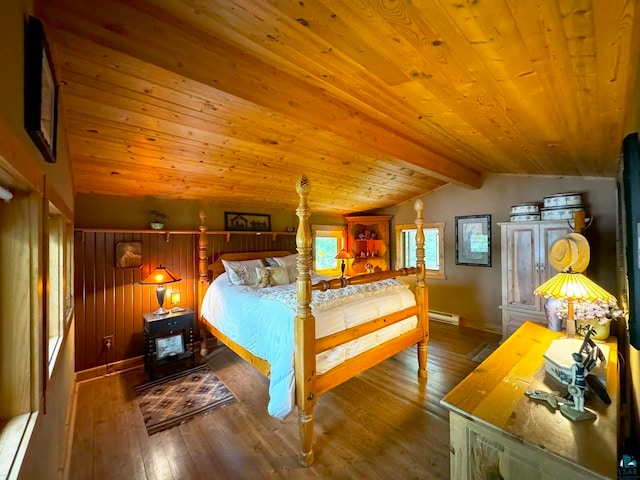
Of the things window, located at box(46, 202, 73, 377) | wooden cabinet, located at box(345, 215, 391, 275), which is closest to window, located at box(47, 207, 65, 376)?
window, located at box(46, 202, 73, 377)

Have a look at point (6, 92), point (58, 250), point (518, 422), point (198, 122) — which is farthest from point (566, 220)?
point (58, 250)

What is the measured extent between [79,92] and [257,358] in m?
2.35

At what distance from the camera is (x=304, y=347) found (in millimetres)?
1922

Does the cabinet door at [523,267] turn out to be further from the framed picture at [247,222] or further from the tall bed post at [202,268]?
the tall bed post at [202,268]

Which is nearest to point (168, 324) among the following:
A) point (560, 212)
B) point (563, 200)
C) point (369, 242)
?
point (369, 242)

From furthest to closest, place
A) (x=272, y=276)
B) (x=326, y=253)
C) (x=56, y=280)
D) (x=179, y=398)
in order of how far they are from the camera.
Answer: (x=326, y=253), (x=272, y=276), (x=179, y=398), (x=56, y=280)

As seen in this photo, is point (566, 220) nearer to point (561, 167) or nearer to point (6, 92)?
point (561, 167)

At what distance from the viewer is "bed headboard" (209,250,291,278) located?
393 centimetres

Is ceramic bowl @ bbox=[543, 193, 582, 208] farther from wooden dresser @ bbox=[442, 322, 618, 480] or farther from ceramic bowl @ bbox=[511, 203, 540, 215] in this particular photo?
wooden dresser @ bbox=[442, 322, 618, 480]

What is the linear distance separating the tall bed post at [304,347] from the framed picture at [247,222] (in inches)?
99.7

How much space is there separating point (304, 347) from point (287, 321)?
0.29 metres

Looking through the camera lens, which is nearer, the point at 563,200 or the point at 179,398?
the point at 179,398

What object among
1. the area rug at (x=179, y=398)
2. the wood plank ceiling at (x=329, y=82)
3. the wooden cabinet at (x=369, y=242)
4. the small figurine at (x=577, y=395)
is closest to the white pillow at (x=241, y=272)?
the area rug at (x=179, y=398)

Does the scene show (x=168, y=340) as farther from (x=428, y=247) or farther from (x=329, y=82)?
(x=428, y=247)
